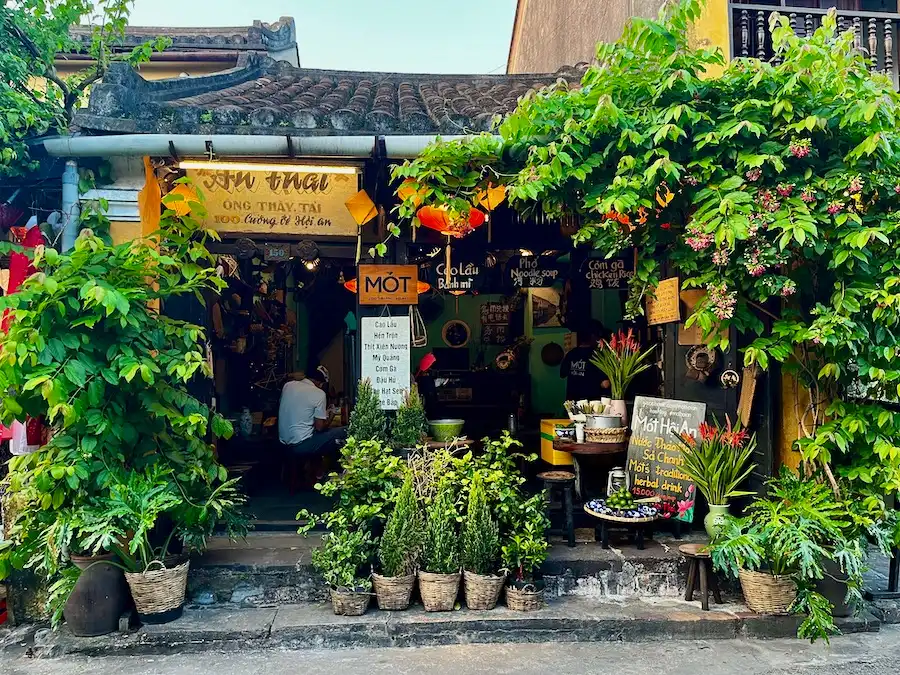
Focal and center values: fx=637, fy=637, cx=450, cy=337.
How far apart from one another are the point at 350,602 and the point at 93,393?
265 centimetres

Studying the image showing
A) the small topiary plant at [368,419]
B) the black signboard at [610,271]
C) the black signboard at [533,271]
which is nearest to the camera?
the small topiary plant at [368,419]

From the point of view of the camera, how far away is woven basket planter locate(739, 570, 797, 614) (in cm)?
518

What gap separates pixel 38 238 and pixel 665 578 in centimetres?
694

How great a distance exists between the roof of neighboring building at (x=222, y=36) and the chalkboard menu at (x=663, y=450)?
9545 mm

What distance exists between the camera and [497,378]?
12.8 m

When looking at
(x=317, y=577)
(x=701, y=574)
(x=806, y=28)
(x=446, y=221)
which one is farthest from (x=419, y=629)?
(x=806, y=28)

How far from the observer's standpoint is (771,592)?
5203mm

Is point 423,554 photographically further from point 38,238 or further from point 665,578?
point 38,238

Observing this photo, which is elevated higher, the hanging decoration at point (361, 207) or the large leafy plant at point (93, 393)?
the hanging decoration at point (361, 207)

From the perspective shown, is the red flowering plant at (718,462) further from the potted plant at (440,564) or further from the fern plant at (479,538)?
the potted plant at (440,564)

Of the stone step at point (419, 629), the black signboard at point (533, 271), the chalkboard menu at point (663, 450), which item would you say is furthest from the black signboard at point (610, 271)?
the stone step at point (419, 629)

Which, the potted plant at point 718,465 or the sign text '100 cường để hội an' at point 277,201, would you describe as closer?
the potted plant at point 718,465

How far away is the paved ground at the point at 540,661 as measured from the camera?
15.2 ft

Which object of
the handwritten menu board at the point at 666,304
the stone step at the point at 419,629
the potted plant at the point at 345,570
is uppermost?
the handwritten menu board at the point at 666,304
